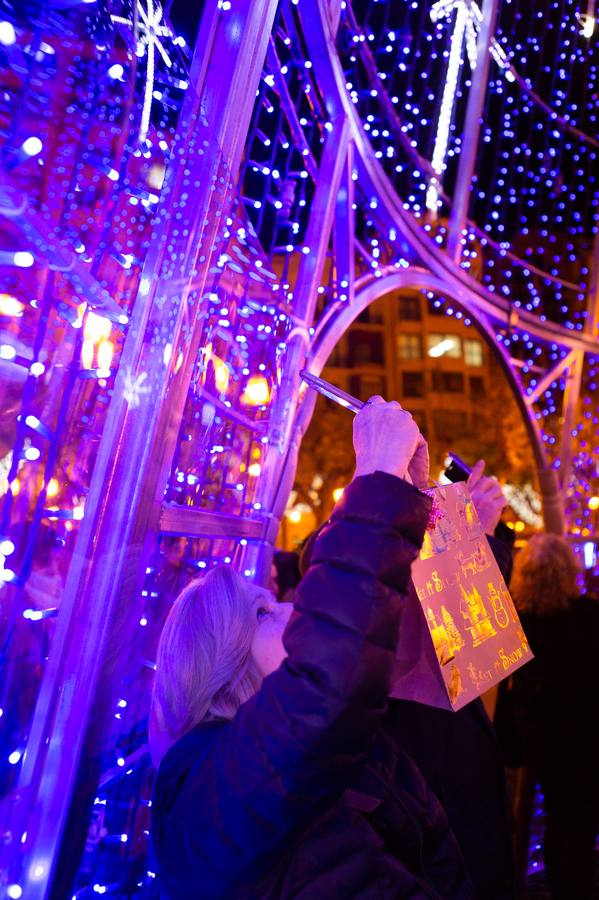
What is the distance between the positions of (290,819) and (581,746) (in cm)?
224

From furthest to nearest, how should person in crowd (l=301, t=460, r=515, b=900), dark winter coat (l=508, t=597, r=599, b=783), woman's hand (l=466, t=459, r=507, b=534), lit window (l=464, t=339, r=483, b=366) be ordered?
1. lit window (l=464, t=339, r=483, b=366)
2. dark winter coat (l=508, t=597, r=599, b=783)
3. woman's hand (l=466, t=459, r=507, b=534)
4. person in crowd (l=301, t=460, r=515, b=900)

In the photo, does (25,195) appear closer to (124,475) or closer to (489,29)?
(124,475)

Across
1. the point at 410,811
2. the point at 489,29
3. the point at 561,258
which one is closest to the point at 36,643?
the point at 410,811

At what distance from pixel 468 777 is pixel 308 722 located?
1033mm

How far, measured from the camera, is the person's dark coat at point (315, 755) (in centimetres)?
93

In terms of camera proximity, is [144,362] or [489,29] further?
[489,29]

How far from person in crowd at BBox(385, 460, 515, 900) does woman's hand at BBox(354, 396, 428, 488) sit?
92 cm

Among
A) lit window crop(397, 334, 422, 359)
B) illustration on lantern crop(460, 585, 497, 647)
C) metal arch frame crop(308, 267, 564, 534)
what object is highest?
lit window crop(397, 334, 422, 359)

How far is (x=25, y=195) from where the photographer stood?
1191 millimetres

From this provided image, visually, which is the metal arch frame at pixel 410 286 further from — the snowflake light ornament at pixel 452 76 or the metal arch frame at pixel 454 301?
the snowflake light ornament at pixel 452 76

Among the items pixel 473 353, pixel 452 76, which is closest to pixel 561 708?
pixel 452 76

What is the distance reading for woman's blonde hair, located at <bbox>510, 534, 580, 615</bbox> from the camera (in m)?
2.73

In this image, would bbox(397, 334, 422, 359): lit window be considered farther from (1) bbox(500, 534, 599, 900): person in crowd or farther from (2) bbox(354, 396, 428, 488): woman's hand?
(2) bbox(354, 396, 428, 488): woman's hand

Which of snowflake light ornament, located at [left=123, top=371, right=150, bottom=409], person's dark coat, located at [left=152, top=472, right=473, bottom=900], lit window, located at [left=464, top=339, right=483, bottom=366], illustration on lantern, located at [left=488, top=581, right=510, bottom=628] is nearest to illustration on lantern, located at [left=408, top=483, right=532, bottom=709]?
illustration on lantern, located at [left=488, top=581, right=510, bottom=628]
